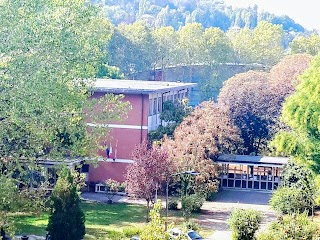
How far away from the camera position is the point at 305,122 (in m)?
A: 22.2

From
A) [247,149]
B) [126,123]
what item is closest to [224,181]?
[247,149]

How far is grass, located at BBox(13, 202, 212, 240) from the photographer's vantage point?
24359 millimetres

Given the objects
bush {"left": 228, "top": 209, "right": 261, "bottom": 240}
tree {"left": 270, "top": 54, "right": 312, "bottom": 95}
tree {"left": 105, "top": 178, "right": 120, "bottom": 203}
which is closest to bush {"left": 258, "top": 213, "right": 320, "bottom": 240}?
bush {"left": 228, "top": 209, "right": 261, "bottom": 240}

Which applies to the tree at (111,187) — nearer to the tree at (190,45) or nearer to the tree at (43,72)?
the tree at (43,72)

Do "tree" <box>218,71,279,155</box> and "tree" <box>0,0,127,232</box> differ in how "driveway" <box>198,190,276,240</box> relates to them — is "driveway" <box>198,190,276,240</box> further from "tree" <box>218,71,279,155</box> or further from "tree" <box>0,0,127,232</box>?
"tree" <box>0,0,127,232</box>

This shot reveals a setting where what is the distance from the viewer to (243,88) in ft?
125

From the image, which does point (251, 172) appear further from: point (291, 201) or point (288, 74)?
point (291, 201)

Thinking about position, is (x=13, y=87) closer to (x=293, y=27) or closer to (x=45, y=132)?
(x=45, y=132)

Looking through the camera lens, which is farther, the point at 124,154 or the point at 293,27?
the point at 293,27

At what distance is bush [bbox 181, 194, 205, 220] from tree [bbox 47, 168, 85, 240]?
6771mm

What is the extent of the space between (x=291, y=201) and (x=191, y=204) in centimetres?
438

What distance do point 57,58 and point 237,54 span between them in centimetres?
5282

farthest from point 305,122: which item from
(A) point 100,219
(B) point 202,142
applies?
(A) point 100,219

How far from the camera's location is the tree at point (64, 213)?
21109 mm
